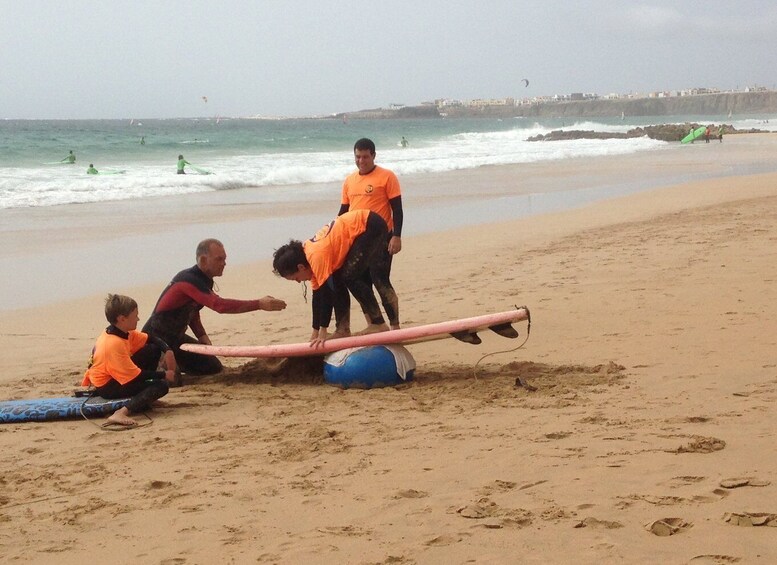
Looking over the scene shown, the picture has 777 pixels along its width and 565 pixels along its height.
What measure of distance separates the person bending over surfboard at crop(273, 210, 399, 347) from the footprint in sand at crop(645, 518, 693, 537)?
3.58 meters

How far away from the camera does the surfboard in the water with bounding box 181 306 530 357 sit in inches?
255

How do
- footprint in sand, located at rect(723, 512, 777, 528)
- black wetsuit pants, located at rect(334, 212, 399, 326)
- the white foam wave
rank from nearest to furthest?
footprint in sand, located at rect(723, 512, 777, 528) → black wetsuit pants, located at rect(334, 212, 399, 326) → the white foam wave

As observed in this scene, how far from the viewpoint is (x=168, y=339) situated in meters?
7.44

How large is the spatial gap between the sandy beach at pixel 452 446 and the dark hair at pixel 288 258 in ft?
3.07

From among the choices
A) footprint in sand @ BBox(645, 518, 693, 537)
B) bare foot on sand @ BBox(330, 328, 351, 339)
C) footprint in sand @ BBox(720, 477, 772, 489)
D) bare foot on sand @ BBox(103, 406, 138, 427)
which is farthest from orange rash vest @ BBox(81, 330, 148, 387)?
footprint in sand @ BBox(720, 477, 772, 489)

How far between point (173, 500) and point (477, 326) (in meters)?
2.71

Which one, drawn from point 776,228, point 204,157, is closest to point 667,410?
point 776,228

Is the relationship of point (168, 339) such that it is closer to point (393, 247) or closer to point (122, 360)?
point (122, 360)

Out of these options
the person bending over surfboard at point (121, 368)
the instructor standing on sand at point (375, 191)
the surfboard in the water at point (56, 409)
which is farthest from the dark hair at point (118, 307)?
the instructor standing on sand at point (375, 191)

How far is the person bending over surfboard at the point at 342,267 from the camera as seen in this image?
691 centimetres

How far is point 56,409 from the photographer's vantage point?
6281 millimetres

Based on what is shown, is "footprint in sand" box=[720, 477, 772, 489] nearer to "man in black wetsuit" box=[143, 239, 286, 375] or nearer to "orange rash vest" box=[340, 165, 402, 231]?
"man in black wetsuit" box=[143, 239, 286, 375]

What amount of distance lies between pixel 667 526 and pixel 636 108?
176 metres

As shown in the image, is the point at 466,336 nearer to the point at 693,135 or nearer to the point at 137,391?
the point at 137,391
